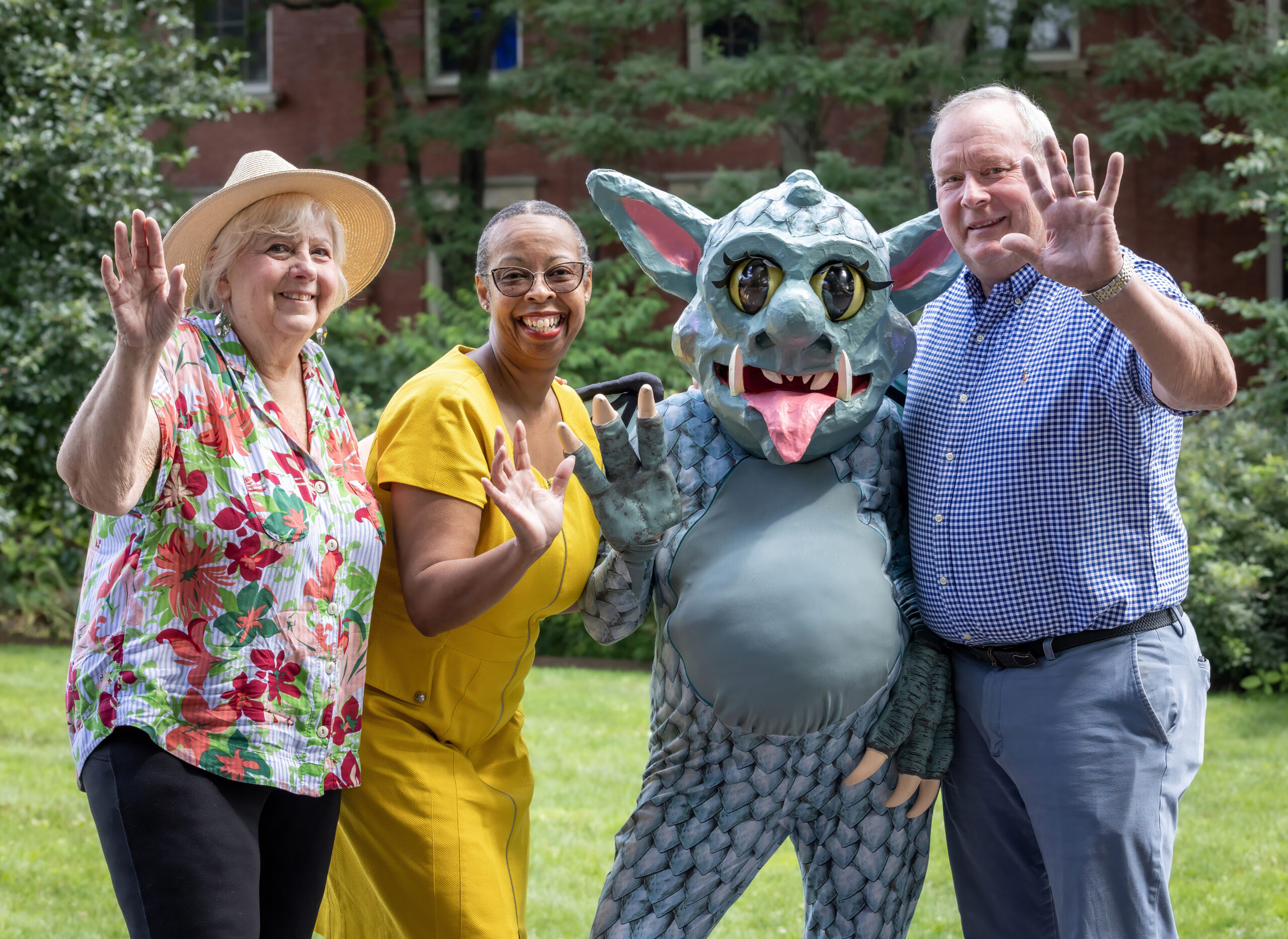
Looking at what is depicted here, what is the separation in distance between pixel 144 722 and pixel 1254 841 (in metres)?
4.86

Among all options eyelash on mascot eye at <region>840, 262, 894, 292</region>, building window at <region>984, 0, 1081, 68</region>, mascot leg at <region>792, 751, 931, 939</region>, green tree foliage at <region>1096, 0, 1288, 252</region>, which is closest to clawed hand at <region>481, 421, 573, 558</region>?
eyelash on mascot eye at <region>840, 262, 894, 292</region>

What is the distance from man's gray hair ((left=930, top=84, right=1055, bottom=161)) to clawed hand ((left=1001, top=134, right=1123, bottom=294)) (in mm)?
452

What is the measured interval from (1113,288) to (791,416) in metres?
0.67

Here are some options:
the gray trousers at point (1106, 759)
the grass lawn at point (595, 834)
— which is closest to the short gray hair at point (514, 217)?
the gray trousers at point (1106, 759)

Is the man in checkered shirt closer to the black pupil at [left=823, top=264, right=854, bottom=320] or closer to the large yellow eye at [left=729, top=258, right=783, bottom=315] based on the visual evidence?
the black pupil at [left=823, top=264, right=854, bottom=320]

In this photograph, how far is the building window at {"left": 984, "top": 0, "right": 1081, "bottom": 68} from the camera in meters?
12.1

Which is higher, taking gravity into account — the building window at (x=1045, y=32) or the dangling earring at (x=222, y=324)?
the building window at (x=1045, y=32)

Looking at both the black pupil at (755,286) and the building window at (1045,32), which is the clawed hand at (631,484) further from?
the building window at (1045,32)

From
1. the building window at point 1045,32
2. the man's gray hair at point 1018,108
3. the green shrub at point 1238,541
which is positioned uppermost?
the building window at point 1045,32

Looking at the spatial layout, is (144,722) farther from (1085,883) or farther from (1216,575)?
(1216,575)

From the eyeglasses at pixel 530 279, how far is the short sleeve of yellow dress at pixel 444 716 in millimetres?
192

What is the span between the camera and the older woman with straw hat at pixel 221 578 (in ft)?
7.23

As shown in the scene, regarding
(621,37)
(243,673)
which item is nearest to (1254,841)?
(243,673)

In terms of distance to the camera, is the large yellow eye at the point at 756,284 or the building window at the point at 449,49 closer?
the large yellow eye at the point at 756,284
